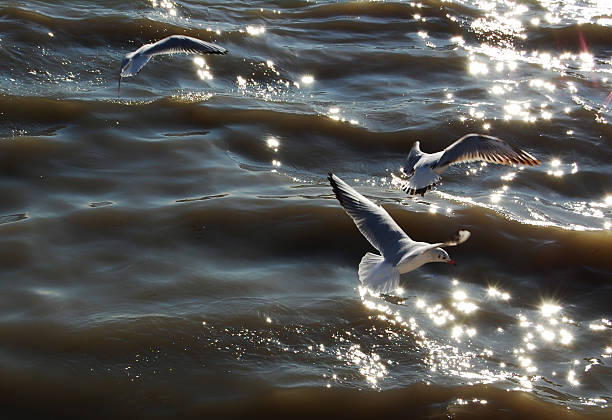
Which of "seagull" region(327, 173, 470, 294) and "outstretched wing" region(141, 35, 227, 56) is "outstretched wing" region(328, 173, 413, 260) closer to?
"seagull" region(327, 173, 470, 294)

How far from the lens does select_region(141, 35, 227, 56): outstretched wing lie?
7.50 meters

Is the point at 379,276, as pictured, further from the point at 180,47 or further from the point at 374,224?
the point at 180,47

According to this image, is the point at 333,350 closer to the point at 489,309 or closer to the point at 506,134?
the point at 489,309

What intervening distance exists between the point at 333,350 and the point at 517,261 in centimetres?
191

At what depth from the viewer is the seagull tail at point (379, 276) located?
4.52 meters

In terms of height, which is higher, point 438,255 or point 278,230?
point 438,255

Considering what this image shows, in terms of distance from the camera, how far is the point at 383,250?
488 centimetres

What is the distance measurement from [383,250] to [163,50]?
3587 millimetres

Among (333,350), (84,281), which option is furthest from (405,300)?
(84,281)

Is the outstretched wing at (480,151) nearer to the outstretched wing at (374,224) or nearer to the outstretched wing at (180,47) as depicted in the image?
the outstretched wing at (374,224)

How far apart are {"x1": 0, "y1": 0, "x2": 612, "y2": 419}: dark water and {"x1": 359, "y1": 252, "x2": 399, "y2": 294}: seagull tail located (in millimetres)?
324

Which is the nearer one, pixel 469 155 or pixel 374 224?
pixel 374 224

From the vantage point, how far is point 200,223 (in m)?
5.87

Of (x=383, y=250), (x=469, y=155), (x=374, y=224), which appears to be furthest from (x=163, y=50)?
(x=383, y=250)
